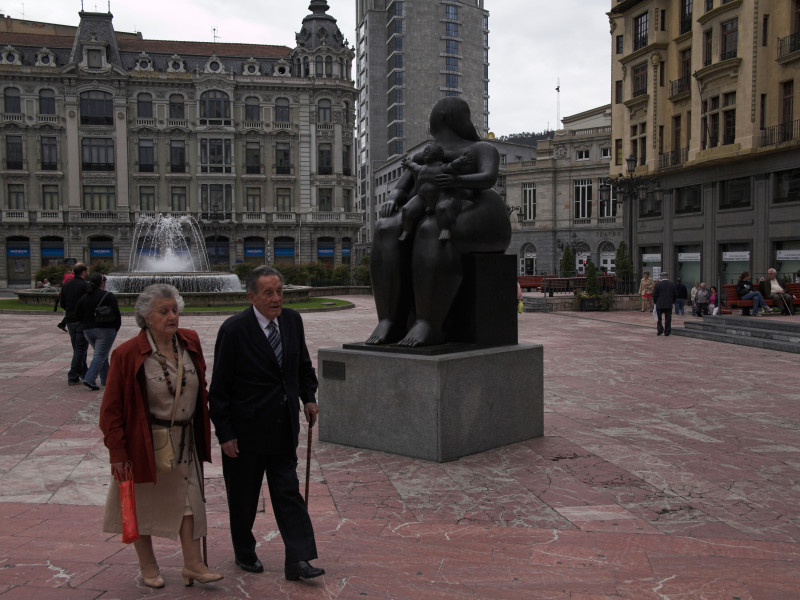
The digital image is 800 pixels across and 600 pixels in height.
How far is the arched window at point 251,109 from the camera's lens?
195 feet

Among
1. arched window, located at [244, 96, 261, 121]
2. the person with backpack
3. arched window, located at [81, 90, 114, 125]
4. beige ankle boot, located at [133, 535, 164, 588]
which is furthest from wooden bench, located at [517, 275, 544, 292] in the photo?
beige ankle boot, located at [133, 535, 164, 588]

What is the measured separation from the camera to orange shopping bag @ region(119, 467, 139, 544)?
3424 millimetres

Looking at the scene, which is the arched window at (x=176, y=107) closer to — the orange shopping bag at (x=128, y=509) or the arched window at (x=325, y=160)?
the arched window at (x=325, y=160)

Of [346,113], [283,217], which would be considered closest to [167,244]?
[283,217]

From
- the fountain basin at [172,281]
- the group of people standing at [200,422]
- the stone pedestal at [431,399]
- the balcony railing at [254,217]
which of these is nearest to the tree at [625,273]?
the fountain basin at [172,281]

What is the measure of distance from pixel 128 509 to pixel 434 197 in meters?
3.92

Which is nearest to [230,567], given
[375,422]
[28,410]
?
[375,422]

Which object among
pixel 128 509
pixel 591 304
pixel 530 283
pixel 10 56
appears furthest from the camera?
pixel 10 56

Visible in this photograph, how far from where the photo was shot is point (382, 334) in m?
6.63

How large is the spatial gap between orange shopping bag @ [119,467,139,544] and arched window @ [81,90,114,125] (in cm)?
5948

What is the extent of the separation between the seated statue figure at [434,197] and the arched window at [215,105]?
5582cm

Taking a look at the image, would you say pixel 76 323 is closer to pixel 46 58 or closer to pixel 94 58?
pixel 94 58

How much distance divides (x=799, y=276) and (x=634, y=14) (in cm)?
1765

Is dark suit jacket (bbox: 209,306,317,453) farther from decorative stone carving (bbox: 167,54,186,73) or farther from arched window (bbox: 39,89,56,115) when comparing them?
arched window (bbox: 39,89,56,115)
